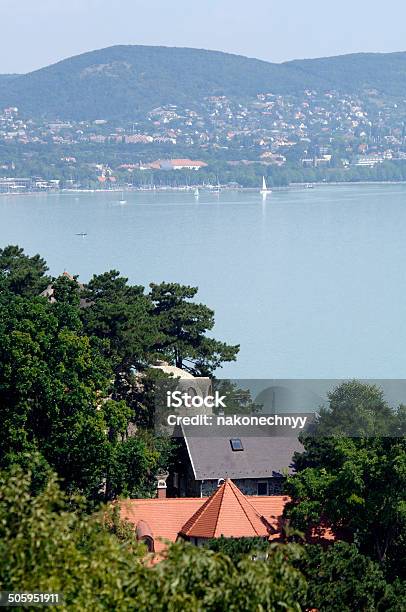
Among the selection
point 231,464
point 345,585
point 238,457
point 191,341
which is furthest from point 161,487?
point 191,341

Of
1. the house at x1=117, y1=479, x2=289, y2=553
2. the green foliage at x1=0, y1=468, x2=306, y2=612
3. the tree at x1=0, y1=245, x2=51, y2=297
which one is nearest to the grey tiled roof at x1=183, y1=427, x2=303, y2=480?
the house at x1=117, y1=479, x2=289, y2=553

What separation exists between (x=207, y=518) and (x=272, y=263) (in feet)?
158

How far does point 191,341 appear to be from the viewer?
952 inches

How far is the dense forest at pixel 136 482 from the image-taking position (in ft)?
22.1

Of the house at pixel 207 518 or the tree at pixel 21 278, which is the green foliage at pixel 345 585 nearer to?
the house at pixel 207 518

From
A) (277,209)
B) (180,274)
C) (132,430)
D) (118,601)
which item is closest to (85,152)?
(277,209)

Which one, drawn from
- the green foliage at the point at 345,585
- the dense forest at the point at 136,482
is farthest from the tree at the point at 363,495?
the green foliage at the point at 345,585

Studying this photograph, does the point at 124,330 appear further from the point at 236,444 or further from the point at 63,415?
the point at 63,415

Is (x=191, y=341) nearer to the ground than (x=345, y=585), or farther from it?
farther from it

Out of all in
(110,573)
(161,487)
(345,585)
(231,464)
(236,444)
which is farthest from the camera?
(236,444)

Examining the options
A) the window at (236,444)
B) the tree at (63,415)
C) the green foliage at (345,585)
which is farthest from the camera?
the window at (236,444)

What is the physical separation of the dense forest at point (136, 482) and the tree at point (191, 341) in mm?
35

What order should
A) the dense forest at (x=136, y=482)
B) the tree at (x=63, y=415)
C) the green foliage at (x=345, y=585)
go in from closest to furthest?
the dense forest at (x=136, y=482) → the green foliage at (x=345, y=585) → the tree at (x=63, y=415)

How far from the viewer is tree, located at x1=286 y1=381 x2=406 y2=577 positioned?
1368 centimetres
